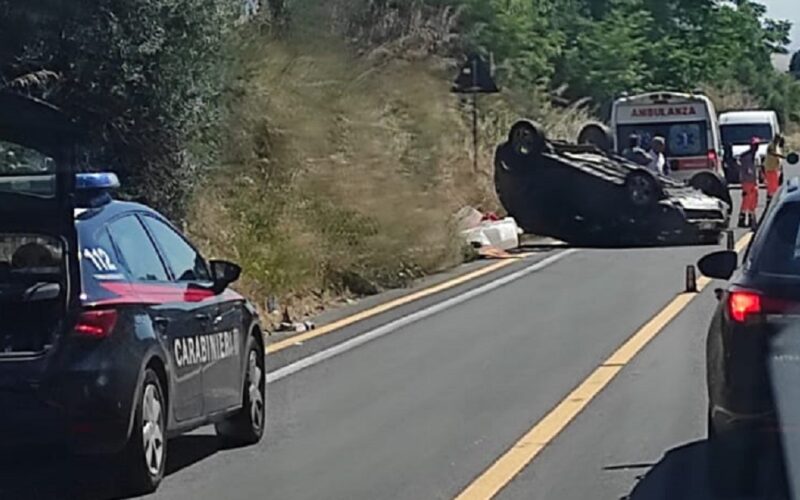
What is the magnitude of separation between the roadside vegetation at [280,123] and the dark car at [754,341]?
999 centimetres

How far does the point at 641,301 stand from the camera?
20.3 m

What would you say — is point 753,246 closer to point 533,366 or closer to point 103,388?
point 103,388

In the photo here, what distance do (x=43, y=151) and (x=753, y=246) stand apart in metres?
3.82

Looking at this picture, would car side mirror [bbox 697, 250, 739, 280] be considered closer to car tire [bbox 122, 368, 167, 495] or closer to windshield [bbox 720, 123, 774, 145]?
car tire [bbox 122, 368, 167, 495]

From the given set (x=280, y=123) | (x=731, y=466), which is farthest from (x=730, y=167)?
(x=731, y=466)

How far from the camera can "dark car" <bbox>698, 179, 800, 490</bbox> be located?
8.59 m

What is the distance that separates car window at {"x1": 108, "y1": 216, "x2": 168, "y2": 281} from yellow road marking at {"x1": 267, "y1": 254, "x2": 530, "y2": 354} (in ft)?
19.5

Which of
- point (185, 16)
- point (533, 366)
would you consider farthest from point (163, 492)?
point (185, 16)

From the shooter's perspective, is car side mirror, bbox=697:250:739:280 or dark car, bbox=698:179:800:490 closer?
dark car, bbox=698:179:800:490

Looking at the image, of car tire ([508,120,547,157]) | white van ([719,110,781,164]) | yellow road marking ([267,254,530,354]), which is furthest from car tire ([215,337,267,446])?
white van ([719,110,781,164])

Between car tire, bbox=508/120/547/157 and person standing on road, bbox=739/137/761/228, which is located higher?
car tire, bbox=508/120/547/157

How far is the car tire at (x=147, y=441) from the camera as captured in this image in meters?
9.64

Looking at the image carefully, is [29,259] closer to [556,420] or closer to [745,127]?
[556,420]

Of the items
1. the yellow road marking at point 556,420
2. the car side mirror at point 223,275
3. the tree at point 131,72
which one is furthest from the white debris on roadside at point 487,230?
the car side mirror at point 223,275
